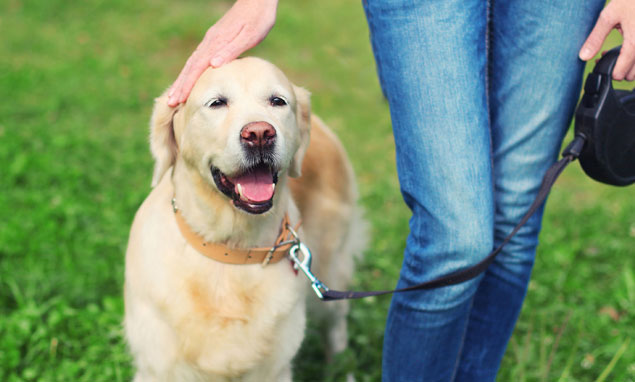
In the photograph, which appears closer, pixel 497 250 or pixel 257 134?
pixel 497 250

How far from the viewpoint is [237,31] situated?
71.0 inches

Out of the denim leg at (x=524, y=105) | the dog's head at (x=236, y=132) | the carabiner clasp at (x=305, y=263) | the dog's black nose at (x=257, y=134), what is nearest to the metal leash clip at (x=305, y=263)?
the carabiner clasp at (x=305, y=263)

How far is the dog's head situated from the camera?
6.01 ft

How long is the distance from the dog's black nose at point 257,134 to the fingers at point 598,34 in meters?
0.90

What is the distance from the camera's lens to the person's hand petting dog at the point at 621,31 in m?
1.62

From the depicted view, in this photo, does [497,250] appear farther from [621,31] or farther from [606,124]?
[621,31]

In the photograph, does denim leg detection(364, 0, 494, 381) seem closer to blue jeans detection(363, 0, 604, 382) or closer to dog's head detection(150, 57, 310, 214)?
blue jeans detection(363, 0, 604, 382)

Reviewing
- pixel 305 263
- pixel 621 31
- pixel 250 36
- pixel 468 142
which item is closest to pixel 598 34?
pixel 621 31

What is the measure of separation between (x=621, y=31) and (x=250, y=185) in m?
1.11

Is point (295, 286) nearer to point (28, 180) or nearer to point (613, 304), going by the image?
point (613, 304)

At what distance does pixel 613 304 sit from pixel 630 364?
709 mm

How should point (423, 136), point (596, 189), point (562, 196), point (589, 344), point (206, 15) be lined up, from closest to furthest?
point (423, 136), point (589, 344), point (562, 196), point (596, 189), point (206, 15)

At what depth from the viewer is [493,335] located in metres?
2.05

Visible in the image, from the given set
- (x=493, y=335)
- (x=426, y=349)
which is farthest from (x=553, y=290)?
(x=426, y=349)
